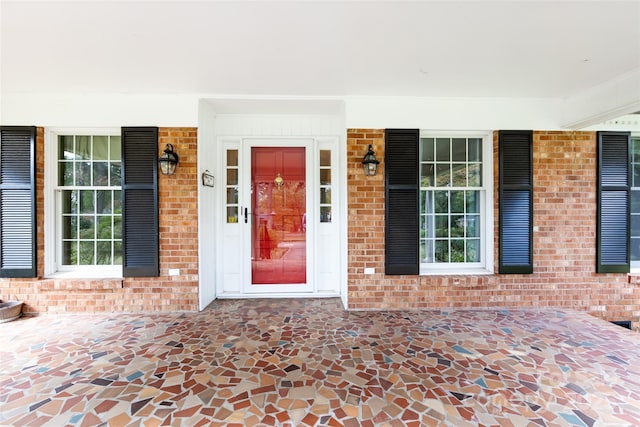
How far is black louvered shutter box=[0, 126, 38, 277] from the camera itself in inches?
134

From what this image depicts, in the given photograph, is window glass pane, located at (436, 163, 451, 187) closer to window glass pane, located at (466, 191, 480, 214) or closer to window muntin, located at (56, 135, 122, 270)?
window glass pane, located at (466, 191, 480, 214)

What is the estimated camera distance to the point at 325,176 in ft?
13.9

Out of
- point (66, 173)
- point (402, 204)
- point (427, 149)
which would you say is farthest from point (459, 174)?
point (66, 173)

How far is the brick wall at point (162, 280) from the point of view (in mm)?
3461

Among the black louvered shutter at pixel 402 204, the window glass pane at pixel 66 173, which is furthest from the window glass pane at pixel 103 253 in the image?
the black louvered shutter at pixel 402 204

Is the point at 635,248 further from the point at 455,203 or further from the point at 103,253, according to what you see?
the point at 103,253

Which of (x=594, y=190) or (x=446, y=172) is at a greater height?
(x=446, y=172)

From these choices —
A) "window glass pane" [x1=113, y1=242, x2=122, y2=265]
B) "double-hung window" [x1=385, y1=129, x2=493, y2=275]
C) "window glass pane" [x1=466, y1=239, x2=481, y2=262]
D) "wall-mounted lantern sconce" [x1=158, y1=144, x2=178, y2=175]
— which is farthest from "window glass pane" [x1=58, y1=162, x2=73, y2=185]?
"window glass pane" [x1=466, y1=239, x2=481, y2=262]

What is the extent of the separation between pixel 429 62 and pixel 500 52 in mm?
620

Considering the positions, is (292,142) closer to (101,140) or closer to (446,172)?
(446,172)

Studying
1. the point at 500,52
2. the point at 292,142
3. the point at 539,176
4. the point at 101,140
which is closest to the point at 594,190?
the point at 539,176

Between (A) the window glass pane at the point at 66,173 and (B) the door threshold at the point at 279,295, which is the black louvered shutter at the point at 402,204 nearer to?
(B) the door threshold at the point at 279,295

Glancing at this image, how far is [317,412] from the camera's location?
1837 mm

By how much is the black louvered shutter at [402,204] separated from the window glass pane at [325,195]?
3.22ft
